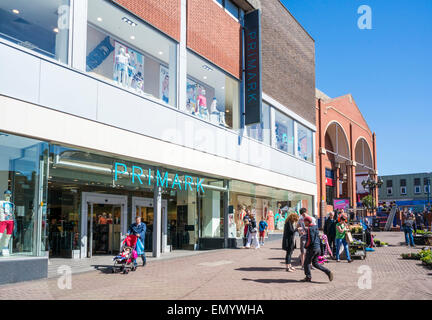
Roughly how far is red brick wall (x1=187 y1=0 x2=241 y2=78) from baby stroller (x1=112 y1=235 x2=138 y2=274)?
924 cm

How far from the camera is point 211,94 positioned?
20.0 metres

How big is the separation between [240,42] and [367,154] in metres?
34.9

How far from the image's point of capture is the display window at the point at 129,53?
14383 mm

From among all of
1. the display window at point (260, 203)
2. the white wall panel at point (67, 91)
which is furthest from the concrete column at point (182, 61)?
the display window at point (260, 203)

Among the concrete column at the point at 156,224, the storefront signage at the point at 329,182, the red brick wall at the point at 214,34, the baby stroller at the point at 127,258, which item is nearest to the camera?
the baby stroller at the point at 127,258

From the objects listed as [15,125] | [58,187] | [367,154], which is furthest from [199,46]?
[367,154]

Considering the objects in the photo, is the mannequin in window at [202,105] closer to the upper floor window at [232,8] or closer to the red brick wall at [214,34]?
the red brick wall at [214,34]

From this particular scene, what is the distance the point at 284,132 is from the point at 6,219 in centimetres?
1908

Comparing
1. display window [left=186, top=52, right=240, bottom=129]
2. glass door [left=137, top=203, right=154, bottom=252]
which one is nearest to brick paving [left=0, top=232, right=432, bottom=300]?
glass door [left=137, top=203, right=154, bottom=252]

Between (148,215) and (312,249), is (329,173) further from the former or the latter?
(312,249)

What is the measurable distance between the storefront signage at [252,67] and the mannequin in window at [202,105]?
9.65ft
